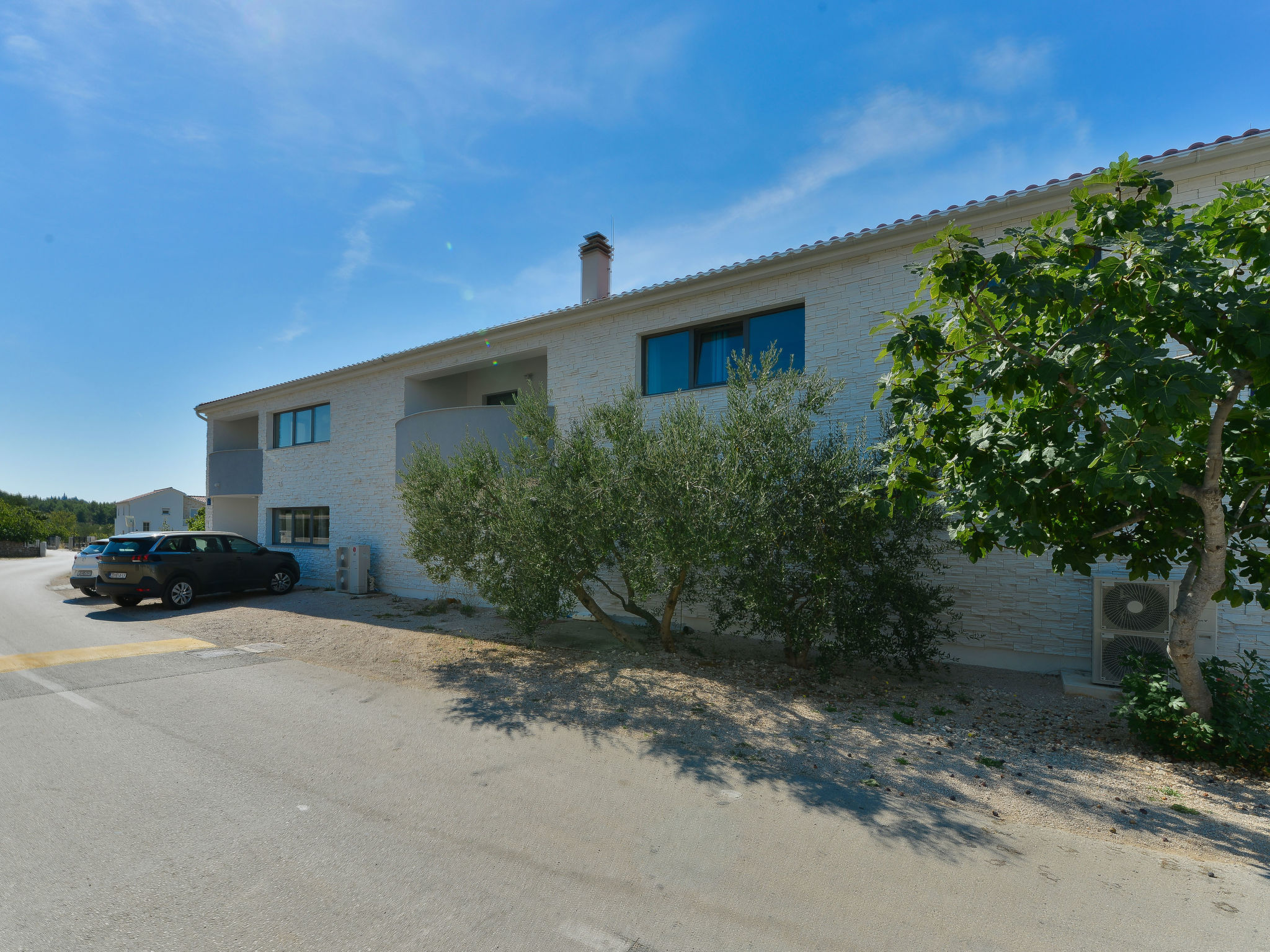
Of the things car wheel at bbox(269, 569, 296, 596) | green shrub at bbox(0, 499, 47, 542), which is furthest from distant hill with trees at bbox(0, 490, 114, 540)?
car wheel at bbox(269, 569, 296, 596)

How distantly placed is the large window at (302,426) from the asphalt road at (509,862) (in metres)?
12.8

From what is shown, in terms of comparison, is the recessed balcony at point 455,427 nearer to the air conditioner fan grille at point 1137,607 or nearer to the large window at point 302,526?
the large window at point 302,526

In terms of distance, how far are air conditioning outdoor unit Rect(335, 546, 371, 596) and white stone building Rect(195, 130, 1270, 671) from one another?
0.35m

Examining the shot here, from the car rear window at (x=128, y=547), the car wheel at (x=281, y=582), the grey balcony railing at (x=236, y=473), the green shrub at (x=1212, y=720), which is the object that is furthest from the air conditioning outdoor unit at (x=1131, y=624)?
the grey balcony railing at (x=236, y=473)

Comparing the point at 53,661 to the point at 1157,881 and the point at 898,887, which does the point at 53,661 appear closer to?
the point at 898,887

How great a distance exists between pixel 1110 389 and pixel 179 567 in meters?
15.6

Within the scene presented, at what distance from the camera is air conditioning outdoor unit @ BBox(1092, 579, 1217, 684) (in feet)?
21.2

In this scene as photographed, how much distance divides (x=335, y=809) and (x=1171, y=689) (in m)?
6.55

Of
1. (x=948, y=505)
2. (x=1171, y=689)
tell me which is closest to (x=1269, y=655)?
(x=1171, y=689)

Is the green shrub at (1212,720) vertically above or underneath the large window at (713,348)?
underneath

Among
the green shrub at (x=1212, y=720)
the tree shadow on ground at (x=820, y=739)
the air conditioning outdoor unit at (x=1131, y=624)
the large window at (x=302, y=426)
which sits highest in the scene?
the large window at (x=302, y=426)

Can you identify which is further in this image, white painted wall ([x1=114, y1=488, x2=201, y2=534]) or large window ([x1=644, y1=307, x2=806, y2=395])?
white painted wall ([x1=114, y1=488, x2=201, y2=534])

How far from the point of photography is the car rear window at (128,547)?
480 inches

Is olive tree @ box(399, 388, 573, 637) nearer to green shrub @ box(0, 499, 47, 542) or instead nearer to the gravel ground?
the gravel ground
